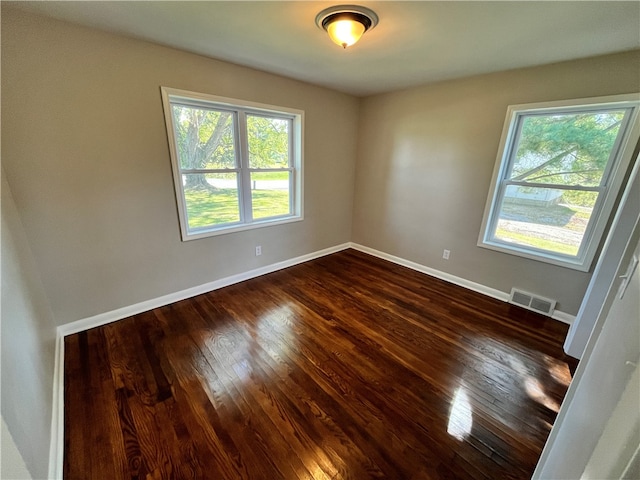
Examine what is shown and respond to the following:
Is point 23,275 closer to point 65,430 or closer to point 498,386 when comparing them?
point 65,430

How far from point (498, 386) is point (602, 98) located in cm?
242

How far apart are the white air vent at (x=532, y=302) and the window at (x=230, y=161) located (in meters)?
2.72

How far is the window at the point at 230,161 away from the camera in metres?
2.45

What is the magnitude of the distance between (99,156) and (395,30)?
2423 mm

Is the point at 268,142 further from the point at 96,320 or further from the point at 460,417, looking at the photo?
the point at 460,417

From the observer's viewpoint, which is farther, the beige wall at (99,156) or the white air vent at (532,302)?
the white air vent at (532,302)

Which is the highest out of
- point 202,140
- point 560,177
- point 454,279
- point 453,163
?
point 202,140

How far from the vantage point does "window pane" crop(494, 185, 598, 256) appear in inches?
92.7

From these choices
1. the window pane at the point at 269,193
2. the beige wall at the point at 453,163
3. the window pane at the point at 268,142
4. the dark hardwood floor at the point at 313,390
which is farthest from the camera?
the window pane at the point at 269,193

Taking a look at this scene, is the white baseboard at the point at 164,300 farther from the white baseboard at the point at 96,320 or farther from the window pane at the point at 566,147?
the window pane at the point at 566,147

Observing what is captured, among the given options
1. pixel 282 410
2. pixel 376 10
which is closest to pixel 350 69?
pixel 376 10

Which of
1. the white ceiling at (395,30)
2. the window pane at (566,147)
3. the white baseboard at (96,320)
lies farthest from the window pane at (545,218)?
the white baseboard at (96,320)

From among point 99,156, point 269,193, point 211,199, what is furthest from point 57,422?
point 269,193

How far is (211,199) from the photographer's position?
9.12 ft
